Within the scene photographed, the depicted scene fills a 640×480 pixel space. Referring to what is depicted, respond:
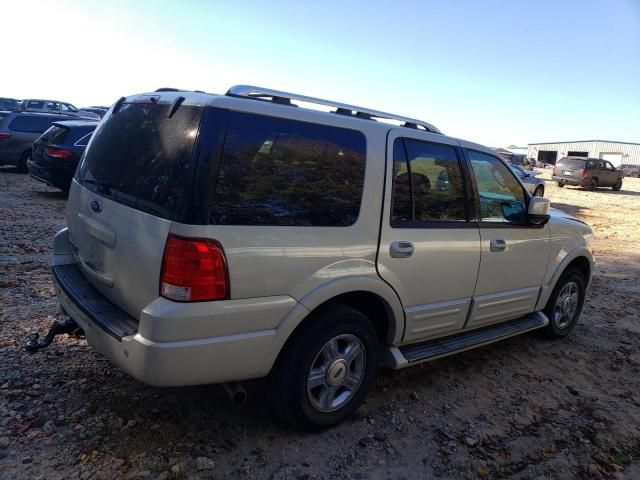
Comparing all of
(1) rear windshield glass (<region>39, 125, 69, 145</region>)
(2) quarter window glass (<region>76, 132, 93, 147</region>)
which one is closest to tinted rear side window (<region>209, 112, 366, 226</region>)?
(2) quarter window glass (<region>76, 132, 93, 147</region>)

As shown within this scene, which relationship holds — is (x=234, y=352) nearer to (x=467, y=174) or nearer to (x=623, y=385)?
(x=467, y=174)

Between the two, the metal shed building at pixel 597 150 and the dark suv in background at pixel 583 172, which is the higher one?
the metal shed building at pixel 597 150

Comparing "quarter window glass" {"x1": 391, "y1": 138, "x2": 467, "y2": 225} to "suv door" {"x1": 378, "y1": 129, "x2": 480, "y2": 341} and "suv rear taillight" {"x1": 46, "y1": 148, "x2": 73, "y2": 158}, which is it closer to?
"suv door" {"x1": 378, "y1": 129, "x2": 480, "y2": 341}

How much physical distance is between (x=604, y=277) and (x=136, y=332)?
756cm

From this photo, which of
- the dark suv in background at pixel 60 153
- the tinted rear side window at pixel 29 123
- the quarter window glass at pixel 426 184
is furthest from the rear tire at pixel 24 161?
the quarter window glass at pixel 426 184

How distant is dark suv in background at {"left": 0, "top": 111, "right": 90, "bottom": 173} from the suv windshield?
23608 mm

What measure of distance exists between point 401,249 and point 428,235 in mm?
299

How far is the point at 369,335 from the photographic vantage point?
3.14 metres

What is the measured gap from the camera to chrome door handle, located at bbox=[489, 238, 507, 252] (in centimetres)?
384

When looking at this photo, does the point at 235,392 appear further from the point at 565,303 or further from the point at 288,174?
the point at 565,303

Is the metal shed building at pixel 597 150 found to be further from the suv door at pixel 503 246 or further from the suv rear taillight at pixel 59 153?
the suv door at pixel 503 246

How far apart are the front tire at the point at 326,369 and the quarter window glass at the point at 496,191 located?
1.50 meters

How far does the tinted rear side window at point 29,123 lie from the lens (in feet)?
44.4

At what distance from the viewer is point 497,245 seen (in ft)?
12.7
